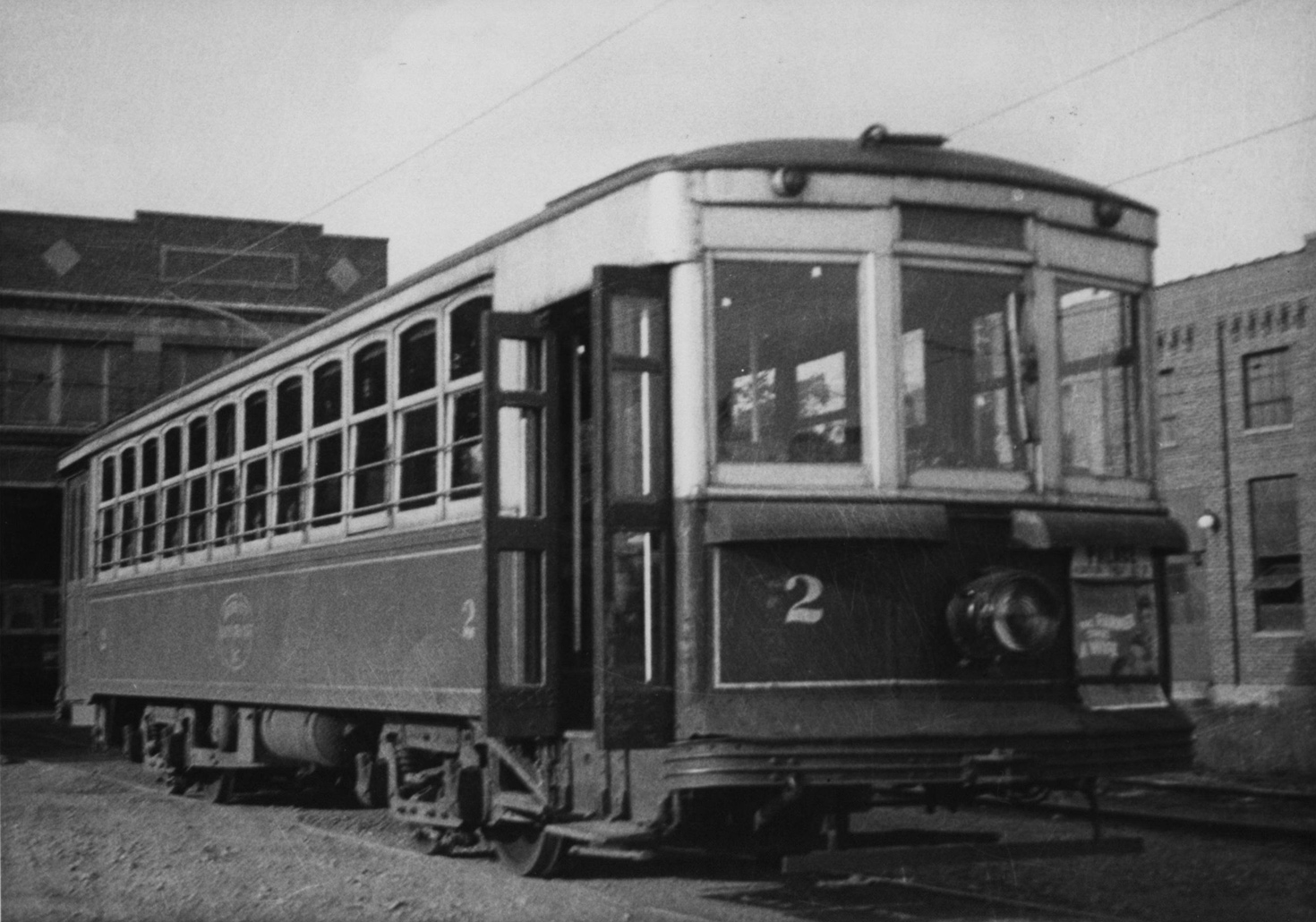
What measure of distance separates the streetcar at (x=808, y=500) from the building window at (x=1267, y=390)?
19.9 metres

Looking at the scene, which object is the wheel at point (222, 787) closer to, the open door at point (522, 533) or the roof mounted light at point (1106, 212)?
the open door at point (522, 533)

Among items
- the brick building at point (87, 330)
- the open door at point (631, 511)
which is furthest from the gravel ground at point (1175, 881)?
the brick building at point (87, 330)

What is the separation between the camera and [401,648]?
8.95 m

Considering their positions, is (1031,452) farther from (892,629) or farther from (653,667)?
(653,667)

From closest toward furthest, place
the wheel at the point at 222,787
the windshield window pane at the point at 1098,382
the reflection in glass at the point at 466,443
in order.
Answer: the windshield window pane at the point at 1098,382
the reflection in glass at the point at 466,443
the wheel at the point at 222,787

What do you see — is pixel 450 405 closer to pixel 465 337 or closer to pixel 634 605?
pixel 465 337

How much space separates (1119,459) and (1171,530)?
38 cm

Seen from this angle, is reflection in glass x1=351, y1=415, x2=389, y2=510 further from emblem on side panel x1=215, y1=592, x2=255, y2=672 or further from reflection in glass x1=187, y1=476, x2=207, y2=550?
reflection in glass x1=187, y1=476, x2=207, y2=550

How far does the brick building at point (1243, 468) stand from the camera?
25750 mm

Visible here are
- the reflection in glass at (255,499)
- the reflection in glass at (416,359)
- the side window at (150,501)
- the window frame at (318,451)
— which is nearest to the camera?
the reflection in glass at (416,359)

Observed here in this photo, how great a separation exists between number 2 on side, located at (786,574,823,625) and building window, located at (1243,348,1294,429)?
21480 millimetres

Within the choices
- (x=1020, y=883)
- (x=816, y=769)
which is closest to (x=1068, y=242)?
(x=816, y=769)

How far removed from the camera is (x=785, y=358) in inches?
276

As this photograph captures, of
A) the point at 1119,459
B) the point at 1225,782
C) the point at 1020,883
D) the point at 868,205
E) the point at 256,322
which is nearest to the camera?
the point at 868,205
